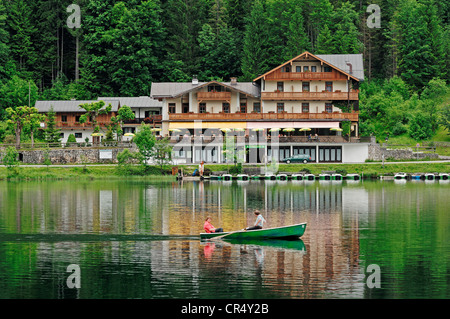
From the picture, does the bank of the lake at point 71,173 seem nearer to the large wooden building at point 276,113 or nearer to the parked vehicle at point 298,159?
the large wooden building at point 276,113

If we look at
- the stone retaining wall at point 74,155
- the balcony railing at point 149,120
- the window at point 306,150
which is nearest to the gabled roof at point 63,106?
the balcony railing at point 149,120

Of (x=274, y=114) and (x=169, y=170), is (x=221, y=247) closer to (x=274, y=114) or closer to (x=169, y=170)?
(x=169, y=170)

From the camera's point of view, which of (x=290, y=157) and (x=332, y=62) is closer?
(x=290, y=157)

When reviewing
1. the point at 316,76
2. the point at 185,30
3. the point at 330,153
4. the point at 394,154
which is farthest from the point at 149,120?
the point at 394,154

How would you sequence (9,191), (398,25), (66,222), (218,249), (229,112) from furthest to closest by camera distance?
(398,25), (229,112), (9,191), (66,222), (218,249)

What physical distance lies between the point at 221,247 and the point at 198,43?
102 m

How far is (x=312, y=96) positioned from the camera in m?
106

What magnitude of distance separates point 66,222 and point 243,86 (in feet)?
211

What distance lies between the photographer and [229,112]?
108 metres

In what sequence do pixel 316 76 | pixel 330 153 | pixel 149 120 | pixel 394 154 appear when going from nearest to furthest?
1. pixel 394 154
2. pixel 330 153
3. pixel 316 76
4. pixel 149 120

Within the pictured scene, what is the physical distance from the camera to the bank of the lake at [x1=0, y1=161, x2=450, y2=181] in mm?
90438

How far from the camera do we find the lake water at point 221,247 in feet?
99.2

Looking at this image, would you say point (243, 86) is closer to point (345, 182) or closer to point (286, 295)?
point (345, 182)
